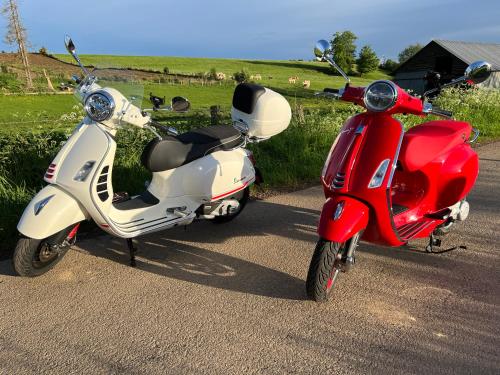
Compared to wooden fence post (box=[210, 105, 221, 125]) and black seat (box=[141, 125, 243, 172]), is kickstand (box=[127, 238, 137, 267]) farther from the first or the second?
wooden fence post (box=[210, 105, 221, 125])

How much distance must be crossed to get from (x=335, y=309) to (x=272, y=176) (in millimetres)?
3204

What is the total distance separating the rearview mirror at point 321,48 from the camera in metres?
3.23

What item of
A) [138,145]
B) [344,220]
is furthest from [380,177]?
[138,145]

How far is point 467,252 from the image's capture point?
142 inches

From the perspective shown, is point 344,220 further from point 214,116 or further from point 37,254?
point 214,116

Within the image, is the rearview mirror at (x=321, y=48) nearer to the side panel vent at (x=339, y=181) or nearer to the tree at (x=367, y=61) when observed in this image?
the side panel vent at (x=339, y=181)

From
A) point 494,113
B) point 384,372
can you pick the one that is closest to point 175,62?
point 494,113

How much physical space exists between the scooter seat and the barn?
31.0 meters

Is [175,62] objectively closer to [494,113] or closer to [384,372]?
[494,113]

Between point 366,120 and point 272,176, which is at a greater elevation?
point 366,120

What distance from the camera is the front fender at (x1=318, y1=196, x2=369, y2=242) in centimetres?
263

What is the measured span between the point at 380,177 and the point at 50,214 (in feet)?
7.40

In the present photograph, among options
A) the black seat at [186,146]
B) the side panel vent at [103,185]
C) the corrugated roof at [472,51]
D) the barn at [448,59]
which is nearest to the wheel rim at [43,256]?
the side panel vent at [103,185]

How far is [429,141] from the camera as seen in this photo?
3.32 m
